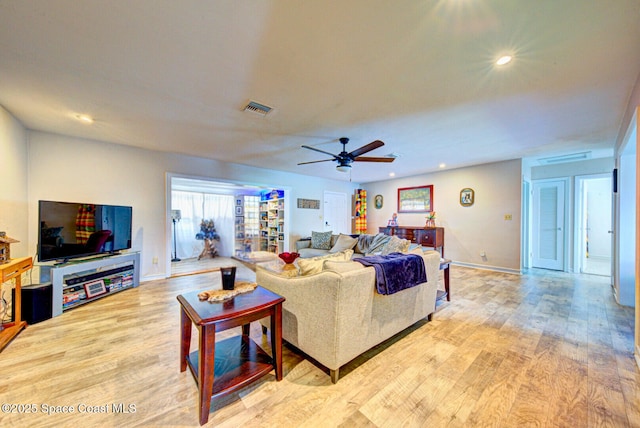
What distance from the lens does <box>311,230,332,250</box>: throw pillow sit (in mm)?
5477

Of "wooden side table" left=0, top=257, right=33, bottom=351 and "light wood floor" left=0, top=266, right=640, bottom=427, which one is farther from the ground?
"wooden side table" left=0, top=257, right=33, bottom=351

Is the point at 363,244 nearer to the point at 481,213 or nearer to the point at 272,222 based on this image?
the point at 481,213

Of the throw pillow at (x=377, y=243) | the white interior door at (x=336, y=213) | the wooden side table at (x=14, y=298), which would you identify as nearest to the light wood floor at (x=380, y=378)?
the wooden side table at (x=14, y=298)

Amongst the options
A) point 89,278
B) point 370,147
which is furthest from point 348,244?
point 89,278

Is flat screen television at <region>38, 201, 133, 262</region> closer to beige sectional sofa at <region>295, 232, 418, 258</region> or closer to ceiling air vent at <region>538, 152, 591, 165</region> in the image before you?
beige sectional sofa at <region>295, 232, 418, 258</region>

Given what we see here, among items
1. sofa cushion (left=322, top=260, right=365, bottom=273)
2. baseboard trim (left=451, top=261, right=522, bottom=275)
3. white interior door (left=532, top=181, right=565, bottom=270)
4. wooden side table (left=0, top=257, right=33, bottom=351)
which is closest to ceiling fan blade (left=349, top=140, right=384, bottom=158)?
sofa cushion (left=322, top=260, right=365, bottom=273)

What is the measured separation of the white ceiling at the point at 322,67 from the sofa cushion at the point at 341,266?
1.54m

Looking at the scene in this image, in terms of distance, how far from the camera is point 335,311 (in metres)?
1.61

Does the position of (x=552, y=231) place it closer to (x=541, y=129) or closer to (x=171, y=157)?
(x=541, y=129)

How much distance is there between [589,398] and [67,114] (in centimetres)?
539

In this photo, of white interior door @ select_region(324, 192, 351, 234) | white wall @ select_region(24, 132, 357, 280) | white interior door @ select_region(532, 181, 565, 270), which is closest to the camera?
white wall @ select_region(24, 132, 357, 280)

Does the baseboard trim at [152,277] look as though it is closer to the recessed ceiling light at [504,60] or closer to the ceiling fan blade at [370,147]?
the ceiling fan blade at [370,147]

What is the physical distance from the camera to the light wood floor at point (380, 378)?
4.53 feet

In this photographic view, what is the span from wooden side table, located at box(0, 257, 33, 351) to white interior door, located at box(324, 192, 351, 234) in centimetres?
573
